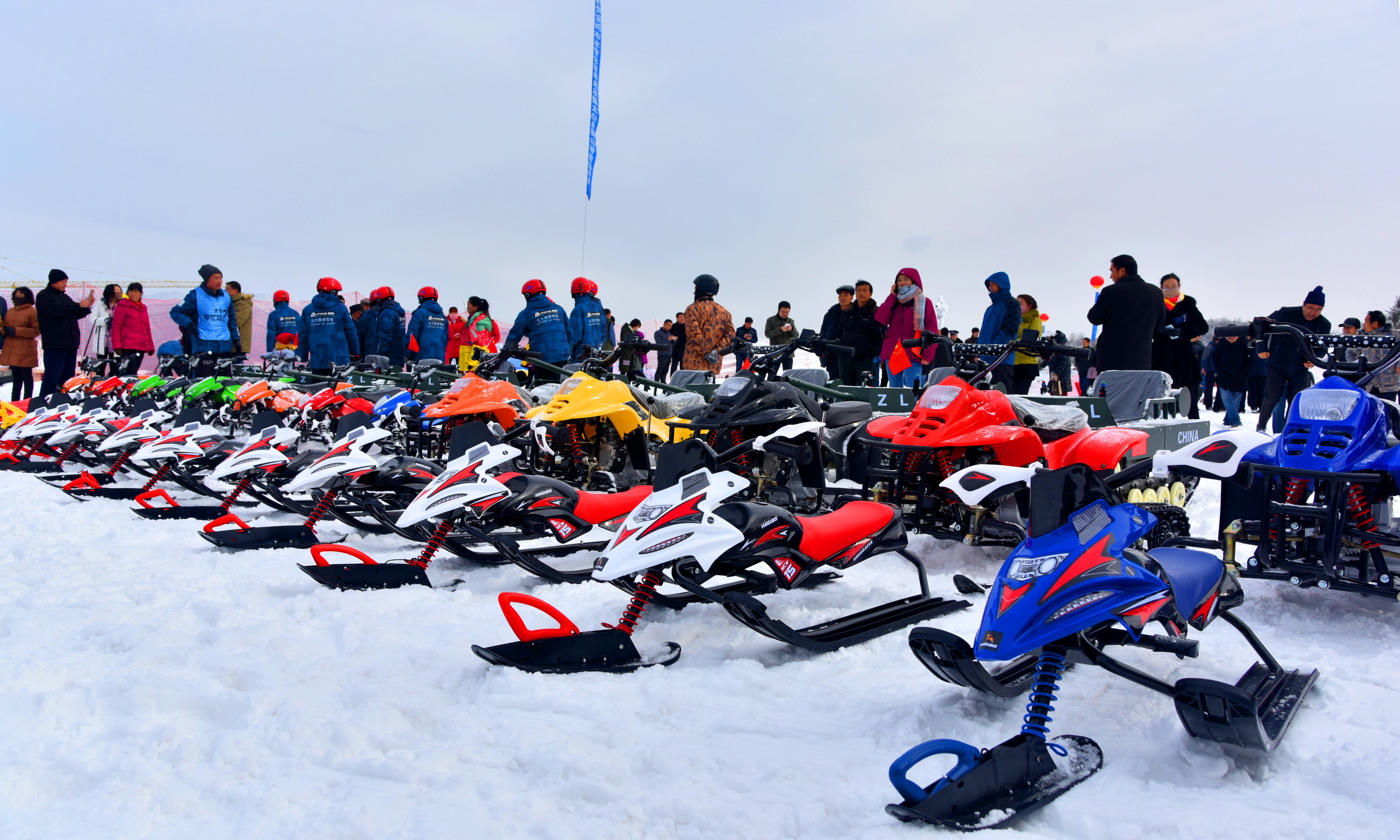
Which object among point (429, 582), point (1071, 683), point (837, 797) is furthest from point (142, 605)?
point (1071, 683)

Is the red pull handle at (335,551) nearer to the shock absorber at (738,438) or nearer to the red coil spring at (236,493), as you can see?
the red coil spring at (236,493)

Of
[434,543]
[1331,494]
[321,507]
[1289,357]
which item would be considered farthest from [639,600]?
[1289,357]

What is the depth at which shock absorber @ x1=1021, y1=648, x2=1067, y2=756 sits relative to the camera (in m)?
2.00

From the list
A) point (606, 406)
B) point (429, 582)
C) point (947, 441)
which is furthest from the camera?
point (606, 406)

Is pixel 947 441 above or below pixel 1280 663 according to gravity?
above

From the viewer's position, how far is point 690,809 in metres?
1.86

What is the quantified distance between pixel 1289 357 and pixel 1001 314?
3303 millimetres

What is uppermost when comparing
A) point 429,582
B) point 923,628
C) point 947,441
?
point 947,441

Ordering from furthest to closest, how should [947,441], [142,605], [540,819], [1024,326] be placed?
[1024,326], [947,441], [142,605], [540,819]

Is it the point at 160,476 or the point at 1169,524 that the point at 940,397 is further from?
the point at 160,476

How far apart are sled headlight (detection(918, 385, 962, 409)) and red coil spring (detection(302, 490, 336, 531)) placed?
348 centimetres

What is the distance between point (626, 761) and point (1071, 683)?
1573 millimetres

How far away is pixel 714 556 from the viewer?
105 inches

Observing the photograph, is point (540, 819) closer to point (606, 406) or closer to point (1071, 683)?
point (1071, 683)
